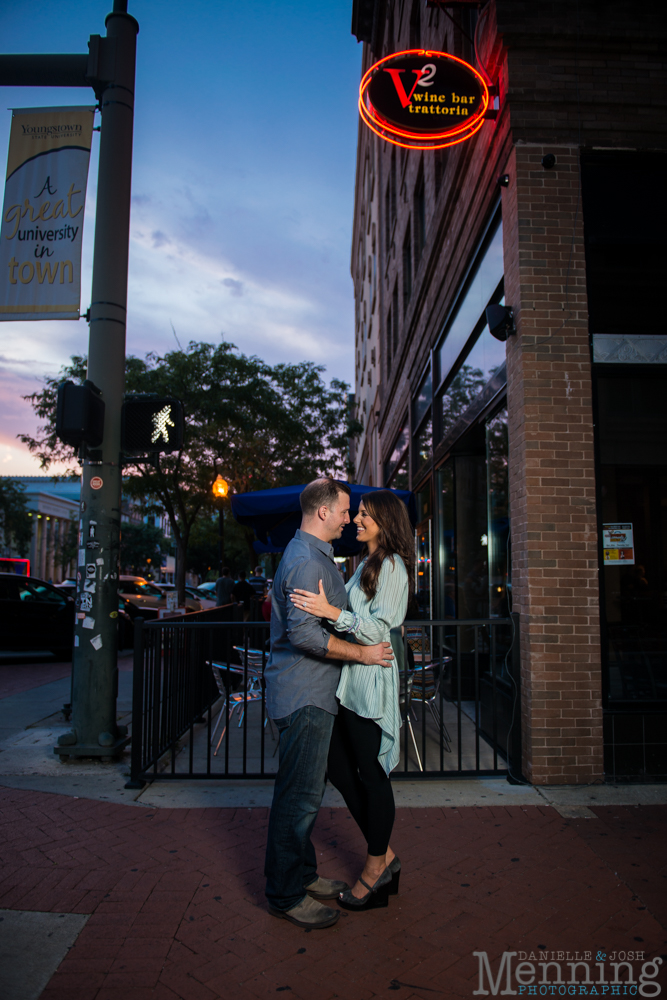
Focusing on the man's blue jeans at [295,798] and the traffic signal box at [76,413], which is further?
the traffic signal box at [76,413]

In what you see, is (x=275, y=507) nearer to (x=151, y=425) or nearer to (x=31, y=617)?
(x=151, y=425)

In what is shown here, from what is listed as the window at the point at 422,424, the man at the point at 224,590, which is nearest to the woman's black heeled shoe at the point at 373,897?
the window at the point at 422,424

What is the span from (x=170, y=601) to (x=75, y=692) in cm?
683

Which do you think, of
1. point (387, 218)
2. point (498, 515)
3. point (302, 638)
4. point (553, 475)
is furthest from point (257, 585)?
point (302, 638)

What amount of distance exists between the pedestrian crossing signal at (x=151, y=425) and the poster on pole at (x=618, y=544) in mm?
3702

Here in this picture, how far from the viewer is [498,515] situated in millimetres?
6852

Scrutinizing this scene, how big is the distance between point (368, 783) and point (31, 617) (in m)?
11.9

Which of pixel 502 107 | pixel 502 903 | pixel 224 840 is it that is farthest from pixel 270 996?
pixel 502 107

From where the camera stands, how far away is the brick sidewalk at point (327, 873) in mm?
2541

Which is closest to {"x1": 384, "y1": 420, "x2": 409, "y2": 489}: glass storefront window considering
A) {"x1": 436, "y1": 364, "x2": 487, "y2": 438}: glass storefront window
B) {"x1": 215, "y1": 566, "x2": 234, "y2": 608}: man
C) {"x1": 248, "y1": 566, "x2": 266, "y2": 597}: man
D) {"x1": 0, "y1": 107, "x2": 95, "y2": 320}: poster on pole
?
{"x1": 436, "y1": 364, "x2": 487, "y2": 438}: glass storefront window

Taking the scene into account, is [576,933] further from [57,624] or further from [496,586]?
[57,624]

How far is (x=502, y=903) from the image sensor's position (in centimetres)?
306

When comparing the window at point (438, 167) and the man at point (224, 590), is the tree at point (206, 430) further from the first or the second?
the window at point (438, 167)

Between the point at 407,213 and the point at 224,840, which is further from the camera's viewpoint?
the point at 407,213
